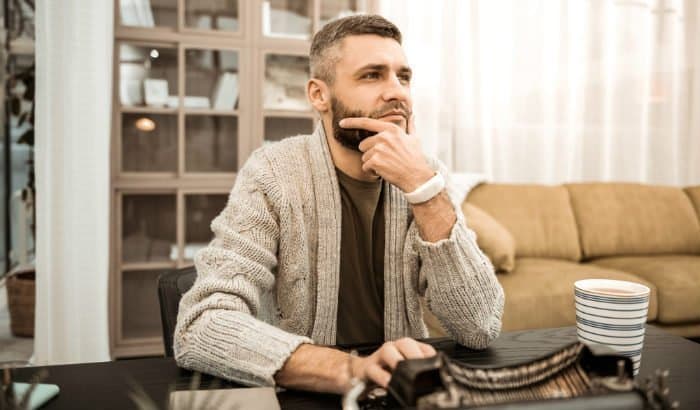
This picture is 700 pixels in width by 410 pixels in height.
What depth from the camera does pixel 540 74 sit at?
3.49m

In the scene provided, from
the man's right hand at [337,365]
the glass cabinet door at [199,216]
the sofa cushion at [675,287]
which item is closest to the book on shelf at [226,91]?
the glass cabinet door at [199,216]

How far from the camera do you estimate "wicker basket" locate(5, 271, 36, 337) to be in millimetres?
2930

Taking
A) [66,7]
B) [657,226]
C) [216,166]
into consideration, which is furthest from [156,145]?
[657,226]

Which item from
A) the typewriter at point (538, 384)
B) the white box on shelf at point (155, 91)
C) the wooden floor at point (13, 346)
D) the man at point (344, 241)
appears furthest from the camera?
the white box on shelf at point (155, 91)

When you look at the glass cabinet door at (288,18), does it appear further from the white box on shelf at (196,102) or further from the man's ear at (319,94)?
the man's ear at (319,94)

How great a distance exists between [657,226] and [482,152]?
107 cm

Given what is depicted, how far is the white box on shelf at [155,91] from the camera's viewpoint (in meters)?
2.92

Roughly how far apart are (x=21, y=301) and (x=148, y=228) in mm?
800

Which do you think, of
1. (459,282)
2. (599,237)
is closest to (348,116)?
(459,282)

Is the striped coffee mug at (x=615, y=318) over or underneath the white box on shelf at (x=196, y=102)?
underneath

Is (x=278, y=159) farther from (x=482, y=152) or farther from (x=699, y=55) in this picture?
(x=699, y=55)

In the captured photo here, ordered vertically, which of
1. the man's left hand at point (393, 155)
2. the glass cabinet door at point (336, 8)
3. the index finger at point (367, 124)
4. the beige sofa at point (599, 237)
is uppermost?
the glass cabinet door at point (336, 8)

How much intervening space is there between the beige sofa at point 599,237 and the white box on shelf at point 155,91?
1.69 metres

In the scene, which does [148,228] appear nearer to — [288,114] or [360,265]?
[288,114]
